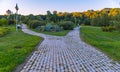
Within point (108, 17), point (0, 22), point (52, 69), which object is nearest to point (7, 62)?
point (52, 69)

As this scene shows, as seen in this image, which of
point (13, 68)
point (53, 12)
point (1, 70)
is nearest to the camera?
point (1, 70)

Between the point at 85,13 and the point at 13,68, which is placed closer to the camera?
the point at 13,68

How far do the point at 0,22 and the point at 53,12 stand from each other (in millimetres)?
31496

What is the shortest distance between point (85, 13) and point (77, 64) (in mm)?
110827

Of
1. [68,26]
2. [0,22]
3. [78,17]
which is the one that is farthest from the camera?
[78,17]

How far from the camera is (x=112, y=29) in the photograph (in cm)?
5291

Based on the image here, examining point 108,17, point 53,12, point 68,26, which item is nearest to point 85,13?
point 53,12

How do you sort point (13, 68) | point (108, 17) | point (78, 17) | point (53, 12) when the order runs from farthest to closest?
point (78, 17) → point (53, 12) → point (108, 17) → point (13, 68)

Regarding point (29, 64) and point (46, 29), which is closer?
point (29, 64)

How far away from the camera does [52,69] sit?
357 inches

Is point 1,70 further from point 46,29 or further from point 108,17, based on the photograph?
point 108,17

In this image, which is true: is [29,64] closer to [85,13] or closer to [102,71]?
[102,71]

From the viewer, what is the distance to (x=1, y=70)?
8.61m

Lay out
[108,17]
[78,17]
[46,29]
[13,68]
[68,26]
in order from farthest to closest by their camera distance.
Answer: [78,17] < [108,17] < [68,26] < [46,29] < [13,68]
